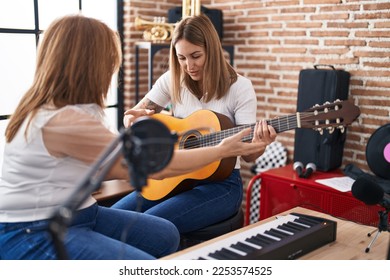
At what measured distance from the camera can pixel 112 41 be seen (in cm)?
160

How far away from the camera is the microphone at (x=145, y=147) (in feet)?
3.46

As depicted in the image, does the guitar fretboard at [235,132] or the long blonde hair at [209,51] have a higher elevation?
the long blonde hair at [209,51]

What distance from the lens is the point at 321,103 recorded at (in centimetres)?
300

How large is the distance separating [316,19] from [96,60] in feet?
7.16

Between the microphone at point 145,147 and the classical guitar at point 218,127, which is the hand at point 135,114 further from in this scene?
the microphone at point 145,147

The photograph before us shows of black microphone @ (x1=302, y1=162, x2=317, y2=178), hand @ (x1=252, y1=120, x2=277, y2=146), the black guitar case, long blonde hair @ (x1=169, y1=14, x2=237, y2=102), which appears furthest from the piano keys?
the black guitar case

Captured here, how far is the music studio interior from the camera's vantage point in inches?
111

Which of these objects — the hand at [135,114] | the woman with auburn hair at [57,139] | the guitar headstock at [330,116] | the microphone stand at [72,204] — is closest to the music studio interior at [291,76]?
the guitar headstock at [330,116]

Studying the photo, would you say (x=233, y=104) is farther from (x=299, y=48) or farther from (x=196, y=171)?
(x=299, y=48)

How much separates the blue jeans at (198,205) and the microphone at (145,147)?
102 centimetres

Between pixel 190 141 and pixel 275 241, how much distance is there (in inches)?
36.5

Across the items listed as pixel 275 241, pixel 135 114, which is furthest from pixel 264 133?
pixel 135 114

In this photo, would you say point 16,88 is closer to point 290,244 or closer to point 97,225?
point 97,225
